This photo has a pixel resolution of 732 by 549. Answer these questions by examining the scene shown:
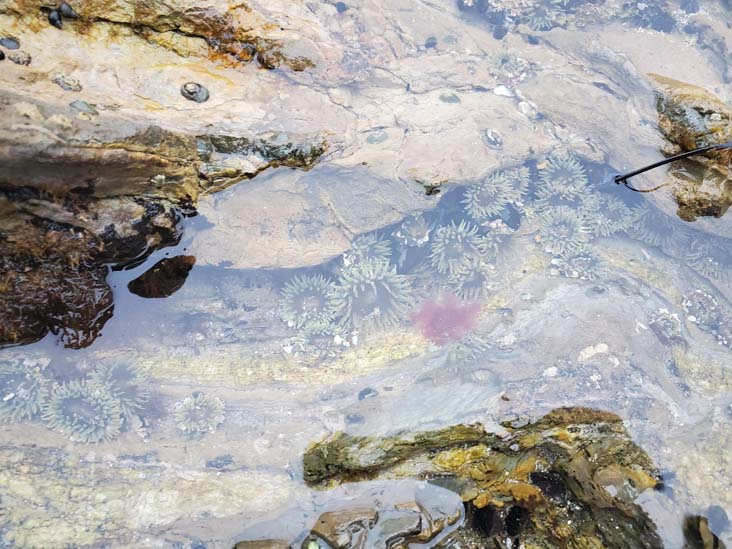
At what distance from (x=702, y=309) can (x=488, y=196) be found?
3.01 metres

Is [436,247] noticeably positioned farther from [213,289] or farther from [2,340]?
[2,340]

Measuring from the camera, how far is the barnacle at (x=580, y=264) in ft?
20.5

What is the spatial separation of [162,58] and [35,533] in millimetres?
4359

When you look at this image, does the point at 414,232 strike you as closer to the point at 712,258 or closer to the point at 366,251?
the point at 366,251

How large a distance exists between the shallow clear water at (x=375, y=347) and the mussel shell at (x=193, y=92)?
940 millimetres

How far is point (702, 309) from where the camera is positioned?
246 inches

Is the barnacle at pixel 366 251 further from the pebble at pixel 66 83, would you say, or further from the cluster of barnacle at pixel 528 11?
the cluster of barnacle at pixel 528 11

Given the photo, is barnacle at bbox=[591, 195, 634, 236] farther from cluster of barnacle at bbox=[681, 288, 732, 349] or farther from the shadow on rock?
the shadow on rock

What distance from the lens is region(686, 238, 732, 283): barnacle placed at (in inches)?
256

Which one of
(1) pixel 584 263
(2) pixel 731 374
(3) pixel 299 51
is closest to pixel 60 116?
(3) pixel 299 51

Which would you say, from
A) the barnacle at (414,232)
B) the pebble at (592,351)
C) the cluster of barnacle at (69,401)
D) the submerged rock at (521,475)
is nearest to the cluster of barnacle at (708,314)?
the pebble at (592,351)

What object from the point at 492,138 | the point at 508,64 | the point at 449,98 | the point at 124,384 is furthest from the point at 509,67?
the point at 124,384

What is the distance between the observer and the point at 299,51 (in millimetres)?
5566

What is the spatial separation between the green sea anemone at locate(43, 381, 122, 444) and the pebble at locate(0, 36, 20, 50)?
2990 millimetres
